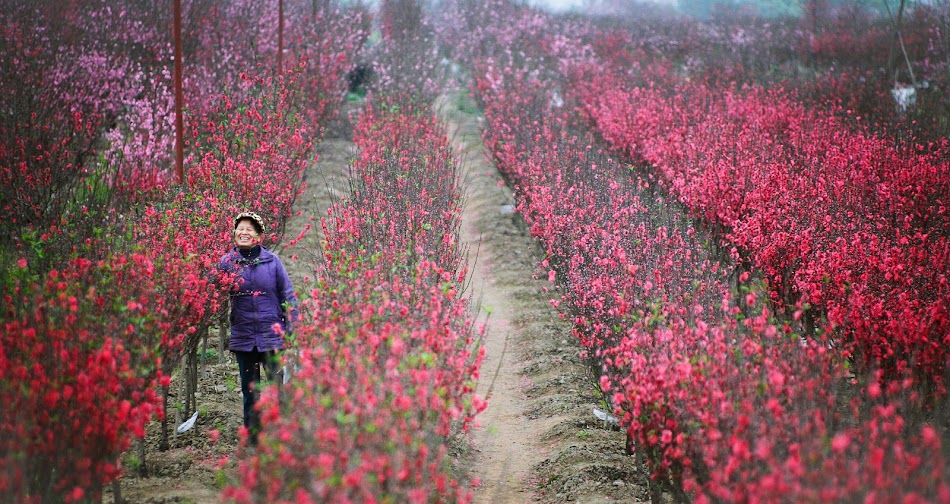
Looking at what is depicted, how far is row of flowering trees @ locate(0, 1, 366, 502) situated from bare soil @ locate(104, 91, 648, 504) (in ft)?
2.09

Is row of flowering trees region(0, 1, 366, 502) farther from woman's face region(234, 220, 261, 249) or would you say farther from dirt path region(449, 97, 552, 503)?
dirt path region(449, 97, 552, 503)

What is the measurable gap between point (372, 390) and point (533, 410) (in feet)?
12.4

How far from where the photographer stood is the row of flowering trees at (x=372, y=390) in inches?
117

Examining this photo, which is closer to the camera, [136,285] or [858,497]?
[858,497]

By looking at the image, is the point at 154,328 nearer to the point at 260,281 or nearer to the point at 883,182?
the point at 260,281

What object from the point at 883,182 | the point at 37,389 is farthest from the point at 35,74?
the point at 883,182

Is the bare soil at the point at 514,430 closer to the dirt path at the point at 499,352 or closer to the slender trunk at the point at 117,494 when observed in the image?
the dirt path at the point at 499,352

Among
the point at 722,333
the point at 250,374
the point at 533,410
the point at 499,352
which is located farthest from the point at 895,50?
the point at 250,374

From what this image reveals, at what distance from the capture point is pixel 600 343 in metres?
5.49

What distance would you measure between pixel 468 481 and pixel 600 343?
4.75ft

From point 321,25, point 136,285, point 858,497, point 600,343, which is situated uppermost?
point 321,25

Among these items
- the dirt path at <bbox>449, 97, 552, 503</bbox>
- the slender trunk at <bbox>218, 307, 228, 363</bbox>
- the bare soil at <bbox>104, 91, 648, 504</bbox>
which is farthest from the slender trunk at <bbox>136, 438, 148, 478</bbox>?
the dirt path at <bbox>449, 97, 552, 503</bbox>

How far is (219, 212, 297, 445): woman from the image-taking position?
17.4ft

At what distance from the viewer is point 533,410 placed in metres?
6.95
